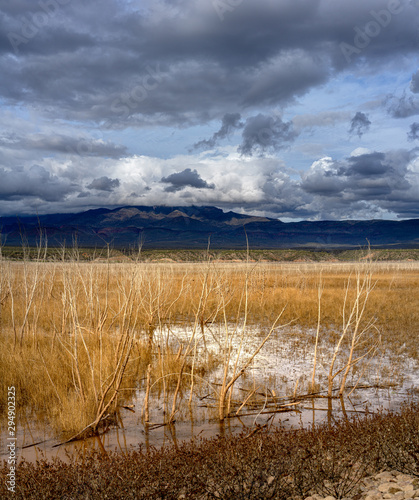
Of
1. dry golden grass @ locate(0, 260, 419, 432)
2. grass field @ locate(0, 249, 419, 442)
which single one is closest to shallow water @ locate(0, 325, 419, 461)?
grass field @ locate(0, 249, 419, 442)

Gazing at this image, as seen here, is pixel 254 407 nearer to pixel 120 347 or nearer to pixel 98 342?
pixel 120 347

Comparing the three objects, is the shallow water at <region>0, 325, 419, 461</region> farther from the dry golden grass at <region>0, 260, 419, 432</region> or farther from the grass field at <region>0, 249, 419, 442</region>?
the dry golden grass at <region>0, 260, 419, 432</region>

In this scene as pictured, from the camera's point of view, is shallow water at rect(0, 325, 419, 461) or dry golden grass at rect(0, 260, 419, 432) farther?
dry golden grass at rect(0, 260, 419, 432)

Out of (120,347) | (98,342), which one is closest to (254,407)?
(120,347)

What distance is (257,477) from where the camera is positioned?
3945 millimetres

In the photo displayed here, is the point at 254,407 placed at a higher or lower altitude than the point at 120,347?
lower

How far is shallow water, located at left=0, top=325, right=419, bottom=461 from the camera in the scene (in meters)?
5.55

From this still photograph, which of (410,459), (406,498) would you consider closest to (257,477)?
(406,498)

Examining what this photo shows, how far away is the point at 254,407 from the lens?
6.86m

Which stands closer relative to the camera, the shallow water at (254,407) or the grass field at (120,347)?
the shallow water at (254,407)

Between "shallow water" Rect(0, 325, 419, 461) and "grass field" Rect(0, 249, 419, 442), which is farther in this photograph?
"grass field" Rect(0, 249, 419, 442)

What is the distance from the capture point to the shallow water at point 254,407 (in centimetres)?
555

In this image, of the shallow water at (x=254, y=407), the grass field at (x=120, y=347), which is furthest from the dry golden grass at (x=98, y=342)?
the shallow water at (x=254, y=407)

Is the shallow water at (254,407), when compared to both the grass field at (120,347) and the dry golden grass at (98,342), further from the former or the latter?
the dry golden grass at (98,342)
